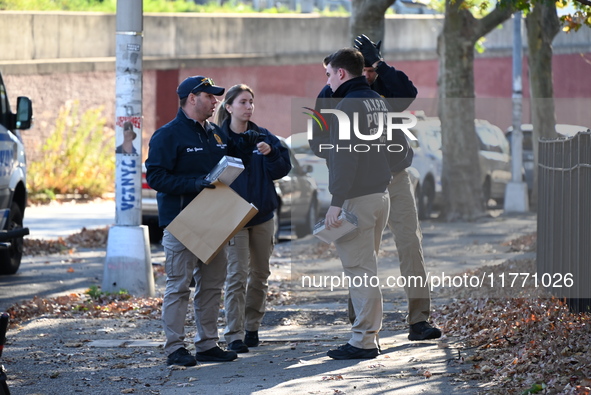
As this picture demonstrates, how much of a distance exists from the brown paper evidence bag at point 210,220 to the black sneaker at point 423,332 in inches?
66.4

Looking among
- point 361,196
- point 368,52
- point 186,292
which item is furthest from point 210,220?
point 368,52

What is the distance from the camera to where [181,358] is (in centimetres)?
756

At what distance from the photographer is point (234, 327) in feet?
26.8

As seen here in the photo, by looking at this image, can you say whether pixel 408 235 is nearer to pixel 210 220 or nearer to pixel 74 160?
pixel 210 220

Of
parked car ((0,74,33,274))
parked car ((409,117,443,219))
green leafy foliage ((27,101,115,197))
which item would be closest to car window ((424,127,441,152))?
parked car ((409,117,443,219))

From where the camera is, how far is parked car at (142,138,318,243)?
54.4ft

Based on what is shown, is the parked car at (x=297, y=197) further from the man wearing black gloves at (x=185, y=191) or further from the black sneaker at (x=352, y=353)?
the black sneaker at (x=352, y=353)

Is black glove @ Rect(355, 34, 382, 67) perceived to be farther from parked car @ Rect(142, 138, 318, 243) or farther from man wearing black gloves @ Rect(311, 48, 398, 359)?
parked car @ Rect(142, 138, 318, 243)

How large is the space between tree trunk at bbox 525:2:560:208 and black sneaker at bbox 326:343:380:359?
13.7 metres

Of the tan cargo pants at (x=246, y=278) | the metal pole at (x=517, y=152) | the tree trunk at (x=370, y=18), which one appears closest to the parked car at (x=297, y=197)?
the tree trunk at (x=370, y=18)

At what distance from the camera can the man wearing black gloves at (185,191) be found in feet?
24.5

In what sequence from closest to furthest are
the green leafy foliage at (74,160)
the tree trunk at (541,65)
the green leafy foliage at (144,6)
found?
the tree trunk at (541,65)
the green leafy foliage at (74,160)
the green leafy foliage at (144,6)

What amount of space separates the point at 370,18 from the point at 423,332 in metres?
8.21

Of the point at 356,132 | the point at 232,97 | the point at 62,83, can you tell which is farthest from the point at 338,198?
the point at 62,83
